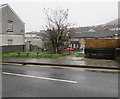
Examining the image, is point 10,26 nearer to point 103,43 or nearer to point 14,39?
point 14,39

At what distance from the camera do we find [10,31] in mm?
23234

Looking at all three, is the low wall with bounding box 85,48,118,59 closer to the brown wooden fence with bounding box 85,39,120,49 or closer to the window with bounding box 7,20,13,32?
the brown wooden fence with bounding box 85,39,120,49

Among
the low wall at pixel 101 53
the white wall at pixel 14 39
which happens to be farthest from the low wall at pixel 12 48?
the low wall at pixel 101 53

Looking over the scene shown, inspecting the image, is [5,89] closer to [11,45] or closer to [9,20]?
[11,45]

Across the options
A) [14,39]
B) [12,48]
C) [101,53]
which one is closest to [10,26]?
[14,39]

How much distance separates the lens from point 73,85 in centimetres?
548

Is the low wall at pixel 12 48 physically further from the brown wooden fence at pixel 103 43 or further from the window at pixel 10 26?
the brown wooden fence at pixel 103 43

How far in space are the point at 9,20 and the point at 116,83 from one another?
76.5ft

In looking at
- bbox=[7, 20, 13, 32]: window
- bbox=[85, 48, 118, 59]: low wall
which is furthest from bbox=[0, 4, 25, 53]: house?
bbox=[85, 48, 118, 59]: low wall

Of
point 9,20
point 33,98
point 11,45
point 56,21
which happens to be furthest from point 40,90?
point 9,20

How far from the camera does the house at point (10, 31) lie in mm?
21439

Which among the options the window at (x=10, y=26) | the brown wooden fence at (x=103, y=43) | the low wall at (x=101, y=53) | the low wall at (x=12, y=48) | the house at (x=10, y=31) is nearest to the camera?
the low wall at (x=101, y=53)

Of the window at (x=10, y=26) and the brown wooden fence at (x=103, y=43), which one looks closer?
the brown wooden fence at (x=103, y=43)

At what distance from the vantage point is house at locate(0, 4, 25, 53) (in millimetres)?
21439
